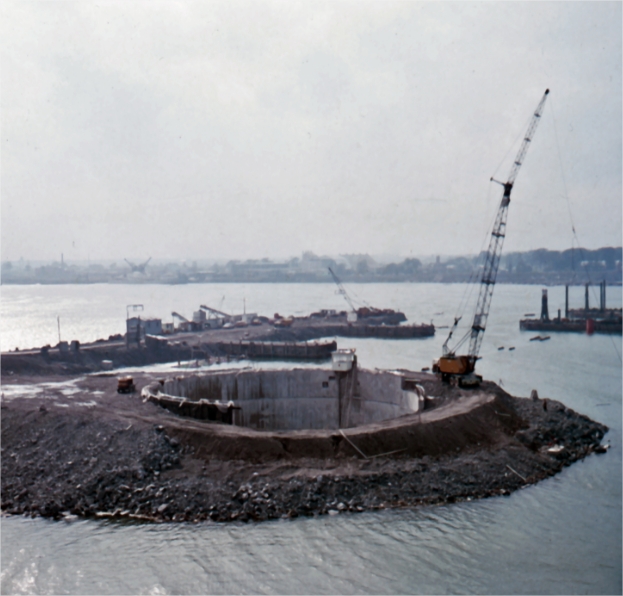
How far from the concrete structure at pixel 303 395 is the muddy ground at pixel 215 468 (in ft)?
17.3

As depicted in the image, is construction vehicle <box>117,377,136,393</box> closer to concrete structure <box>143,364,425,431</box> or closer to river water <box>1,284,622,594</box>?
concrete structure <box>143,364,425,431</box>

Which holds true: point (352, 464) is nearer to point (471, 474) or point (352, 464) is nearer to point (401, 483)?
point (401, 483)

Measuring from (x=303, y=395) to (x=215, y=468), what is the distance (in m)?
11.9

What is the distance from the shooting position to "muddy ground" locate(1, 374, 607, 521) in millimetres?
19094

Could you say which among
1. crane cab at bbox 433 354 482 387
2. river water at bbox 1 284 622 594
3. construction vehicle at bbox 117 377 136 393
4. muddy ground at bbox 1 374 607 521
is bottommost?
river water at bbox 1 284 622 594

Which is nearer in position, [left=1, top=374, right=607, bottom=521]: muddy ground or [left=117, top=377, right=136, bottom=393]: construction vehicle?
[left=1, top=374, right=607, bottom=521]: muddy ground

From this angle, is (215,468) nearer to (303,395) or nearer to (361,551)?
(361,551)

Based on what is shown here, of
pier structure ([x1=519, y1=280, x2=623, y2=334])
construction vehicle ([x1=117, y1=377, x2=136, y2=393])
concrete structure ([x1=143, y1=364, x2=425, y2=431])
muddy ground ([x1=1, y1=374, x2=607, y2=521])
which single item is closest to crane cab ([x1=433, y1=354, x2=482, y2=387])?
concrete structure ([x1=143, y1=364, x2=425, y2=431])

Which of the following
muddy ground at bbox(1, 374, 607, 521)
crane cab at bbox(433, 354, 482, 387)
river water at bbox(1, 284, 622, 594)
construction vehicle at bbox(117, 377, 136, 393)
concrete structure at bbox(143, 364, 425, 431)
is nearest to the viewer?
river water at bbox(1, 284, 622, 594)

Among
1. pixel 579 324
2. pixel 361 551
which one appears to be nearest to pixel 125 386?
pixel 361 551

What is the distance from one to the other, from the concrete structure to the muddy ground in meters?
5.27

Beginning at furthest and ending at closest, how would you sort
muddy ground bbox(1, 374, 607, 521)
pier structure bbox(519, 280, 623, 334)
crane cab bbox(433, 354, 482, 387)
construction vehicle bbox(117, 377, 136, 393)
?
pier structure bbox(519, 280, 623, 334) < crane cab bbox(433, 354, 482, 387) < construction vehicle bbox(117, 377, 136, 393) < muddy ground bbox(1, 374, 607, 521)

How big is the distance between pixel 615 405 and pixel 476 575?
23890 mm

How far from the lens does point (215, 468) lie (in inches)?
819
